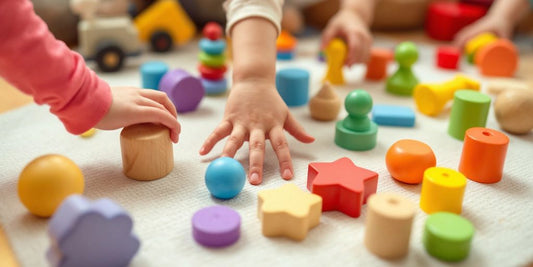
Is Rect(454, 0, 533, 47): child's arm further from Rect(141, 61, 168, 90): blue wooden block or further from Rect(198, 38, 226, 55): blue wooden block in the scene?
Rect(141, 61, 168, 90): blue wooden block

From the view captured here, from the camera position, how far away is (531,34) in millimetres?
1783

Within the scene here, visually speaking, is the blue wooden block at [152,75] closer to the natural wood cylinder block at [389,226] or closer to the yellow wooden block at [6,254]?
the yellow wooden block at [6,254]

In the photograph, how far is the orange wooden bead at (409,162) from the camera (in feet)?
2.61

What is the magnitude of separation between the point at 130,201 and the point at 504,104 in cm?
74

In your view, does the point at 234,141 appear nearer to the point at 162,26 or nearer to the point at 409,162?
the point at 409,162

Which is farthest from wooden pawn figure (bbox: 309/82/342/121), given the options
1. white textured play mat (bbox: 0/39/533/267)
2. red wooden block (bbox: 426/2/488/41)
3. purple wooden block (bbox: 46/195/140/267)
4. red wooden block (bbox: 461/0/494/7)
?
red wooden block (bbox: 461/0/494/7)

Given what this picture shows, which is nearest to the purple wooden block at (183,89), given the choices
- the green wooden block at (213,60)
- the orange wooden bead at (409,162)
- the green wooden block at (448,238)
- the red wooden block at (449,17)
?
the green wooden block at (213,60)

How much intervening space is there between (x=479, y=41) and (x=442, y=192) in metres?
0.87

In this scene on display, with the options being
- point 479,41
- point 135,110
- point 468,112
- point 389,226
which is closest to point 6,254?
point 135,110

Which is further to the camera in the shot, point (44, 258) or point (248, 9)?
point (248, 9)

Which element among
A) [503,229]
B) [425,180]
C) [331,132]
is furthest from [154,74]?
[503,229]

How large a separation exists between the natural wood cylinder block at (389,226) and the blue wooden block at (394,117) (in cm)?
42

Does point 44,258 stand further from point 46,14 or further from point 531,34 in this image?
point 531,34

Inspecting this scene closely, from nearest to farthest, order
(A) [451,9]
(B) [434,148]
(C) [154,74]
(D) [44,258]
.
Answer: (D) [44,258] < (B) [434,148] < (C) [154,74] < (A) [451,9]
